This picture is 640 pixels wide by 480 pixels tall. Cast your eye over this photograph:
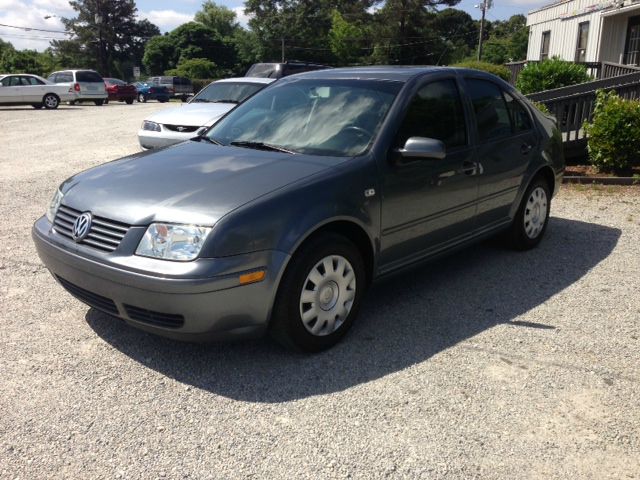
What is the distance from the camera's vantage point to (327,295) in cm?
370

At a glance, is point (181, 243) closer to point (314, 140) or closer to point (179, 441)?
point (179, 441)

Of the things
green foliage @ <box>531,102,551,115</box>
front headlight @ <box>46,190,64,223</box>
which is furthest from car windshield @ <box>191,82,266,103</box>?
front headlight @ <box>46,190,64,223</box>

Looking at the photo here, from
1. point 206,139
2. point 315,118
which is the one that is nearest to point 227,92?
point 206,139

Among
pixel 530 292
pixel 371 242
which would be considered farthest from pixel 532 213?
pixel 371 242

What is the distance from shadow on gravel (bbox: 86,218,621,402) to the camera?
3459 millimetres

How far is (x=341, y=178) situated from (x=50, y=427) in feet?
6.84

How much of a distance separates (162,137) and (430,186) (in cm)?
647

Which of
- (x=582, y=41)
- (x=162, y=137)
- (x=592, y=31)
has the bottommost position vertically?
(x=162, y=137)

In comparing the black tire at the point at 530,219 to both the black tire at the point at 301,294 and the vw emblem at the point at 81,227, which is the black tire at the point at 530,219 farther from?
the vw emblem at the point at 81,227

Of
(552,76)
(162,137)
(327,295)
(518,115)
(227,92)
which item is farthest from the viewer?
(552,76)

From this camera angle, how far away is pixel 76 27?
8112cm

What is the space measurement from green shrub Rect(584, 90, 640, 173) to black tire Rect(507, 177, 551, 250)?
345cm

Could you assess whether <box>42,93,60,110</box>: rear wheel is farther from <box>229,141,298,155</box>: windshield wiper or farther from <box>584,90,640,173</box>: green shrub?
<box>229,141,298,155</box>: windshield wiper

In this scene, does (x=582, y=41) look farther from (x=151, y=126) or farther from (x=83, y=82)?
(x=83, y=82)
